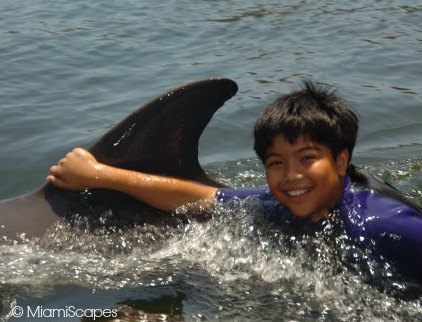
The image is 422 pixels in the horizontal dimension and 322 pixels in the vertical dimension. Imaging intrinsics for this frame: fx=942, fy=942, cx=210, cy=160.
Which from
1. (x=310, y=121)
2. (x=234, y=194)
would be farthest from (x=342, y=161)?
(x=234, y=194)

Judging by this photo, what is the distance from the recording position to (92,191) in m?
4.51

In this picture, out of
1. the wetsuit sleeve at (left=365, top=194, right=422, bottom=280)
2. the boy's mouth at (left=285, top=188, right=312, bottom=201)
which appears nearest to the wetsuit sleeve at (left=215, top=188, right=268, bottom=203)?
the boy's mouth at (left=285, top=188, right=312, bottom=201)

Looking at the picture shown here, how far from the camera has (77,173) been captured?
4457 millimetres

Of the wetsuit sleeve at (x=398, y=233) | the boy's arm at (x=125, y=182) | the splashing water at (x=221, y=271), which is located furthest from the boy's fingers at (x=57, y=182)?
the wetsuit sleeve at (x=398, y=233)

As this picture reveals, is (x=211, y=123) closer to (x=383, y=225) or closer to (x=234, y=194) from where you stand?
(x=234, y=194)

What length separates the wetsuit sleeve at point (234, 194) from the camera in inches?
180

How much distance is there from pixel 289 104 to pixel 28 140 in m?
3.52

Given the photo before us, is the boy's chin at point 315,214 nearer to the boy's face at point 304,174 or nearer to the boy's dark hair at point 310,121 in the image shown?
the boy's face at point 304,174

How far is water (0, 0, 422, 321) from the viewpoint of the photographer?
4.17m

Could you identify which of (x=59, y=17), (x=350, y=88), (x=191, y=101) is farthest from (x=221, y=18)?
(x=191, y=101)

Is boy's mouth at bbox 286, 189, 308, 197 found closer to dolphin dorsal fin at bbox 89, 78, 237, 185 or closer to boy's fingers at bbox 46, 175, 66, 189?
dolphin dorsal fin at bbox 89, 78, 237, 185

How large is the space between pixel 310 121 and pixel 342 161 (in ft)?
0.85

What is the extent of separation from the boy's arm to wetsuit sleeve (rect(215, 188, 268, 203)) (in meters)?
0.05

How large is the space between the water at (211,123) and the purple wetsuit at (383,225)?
0.10m
